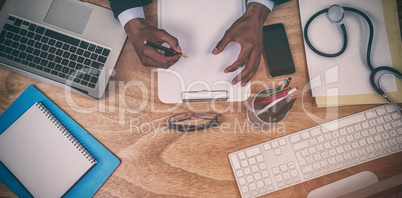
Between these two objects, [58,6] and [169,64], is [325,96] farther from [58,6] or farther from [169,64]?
[58,6]

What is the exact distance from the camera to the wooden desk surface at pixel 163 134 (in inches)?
30.3

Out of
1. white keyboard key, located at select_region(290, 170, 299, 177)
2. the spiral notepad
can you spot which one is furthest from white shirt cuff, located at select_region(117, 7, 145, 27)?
white keyboard key, located at select_region(290, 170, 299, 177)

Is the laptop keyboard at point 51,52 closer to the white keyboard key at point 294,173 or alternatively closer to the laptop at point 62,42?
the laptop at point 62,42

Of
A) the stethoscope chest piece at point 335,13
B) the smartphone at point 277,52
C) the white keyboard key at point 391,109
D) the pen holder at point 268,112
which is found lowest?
the white keyboard key at point 391,109

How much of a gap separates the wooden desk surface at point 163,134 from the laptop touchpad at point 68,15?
0.18 metres

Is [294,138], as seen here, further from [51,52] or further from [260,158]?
[51,52]

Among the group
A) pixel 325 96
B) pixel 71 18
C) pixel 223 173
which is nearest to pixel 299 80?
pixel 325 96

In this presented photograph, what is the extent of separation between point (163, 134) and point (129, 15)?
17.1 inches

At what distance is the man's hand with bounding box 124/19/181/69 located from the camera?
770 millimetres

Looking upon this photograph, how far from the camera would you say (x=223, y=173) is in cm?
77

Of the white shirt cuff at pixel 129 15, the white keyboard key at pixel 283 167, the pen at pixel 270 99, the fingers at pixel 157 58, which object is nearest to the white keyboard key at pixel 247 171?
the white keyboard key at pixel 283 167

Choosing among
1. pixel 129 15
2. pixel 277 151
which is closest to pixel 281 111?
pixel 277 151

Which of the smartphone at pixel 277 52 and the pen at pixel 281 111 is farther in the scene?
the smartphone at pixel 277 52

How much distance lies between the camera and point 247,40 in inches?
31.6
